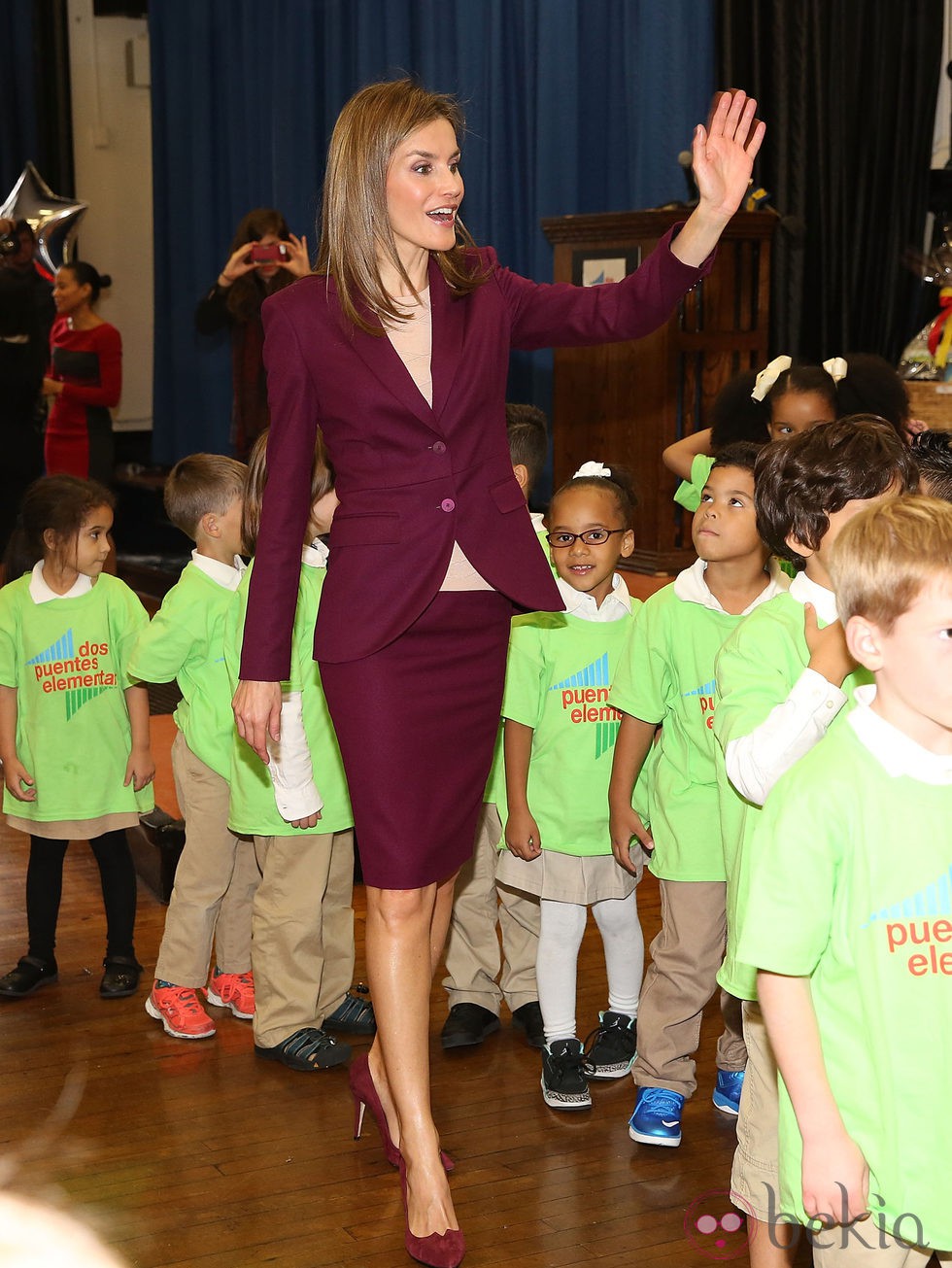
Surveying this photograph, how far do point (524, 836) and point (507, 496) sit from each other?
0.68m

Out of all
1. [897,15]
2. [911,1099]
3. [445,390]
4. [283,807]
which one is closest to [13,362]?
[897,15]

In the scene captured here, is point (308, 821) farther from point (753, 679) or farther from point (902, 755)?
point (902, 755)

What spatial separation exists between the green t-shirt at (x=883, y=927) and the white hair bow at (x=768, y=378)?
1687 mm

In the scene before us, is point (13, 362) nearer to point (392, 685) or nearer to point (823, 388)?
point (823, 388)

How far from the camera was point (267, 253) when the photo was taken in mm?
5344

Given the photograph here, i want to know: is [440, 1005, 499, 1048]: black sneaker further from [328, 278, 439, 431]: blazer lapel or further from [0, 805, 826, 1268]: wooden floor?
[328, 278, 439, 431]: blazer lapel

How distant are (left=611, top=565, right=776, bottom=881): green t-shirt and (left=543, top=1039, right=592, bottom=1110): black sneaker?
0.34 meters

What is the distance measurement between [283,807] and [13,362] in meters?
4.23

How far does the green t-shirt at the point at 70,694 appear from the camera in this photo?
114 inches

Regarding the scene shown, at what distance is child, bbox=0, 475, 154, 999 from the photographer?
2893 mm

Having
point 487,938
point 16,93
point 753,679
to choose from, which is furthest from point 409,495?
point 16,93

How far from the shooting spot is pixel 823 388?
2727 millimetres

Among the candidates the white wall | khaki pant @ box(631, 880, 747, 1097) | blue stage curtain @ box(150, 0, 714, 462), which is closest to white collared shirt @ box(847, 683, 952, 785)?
khaki pant @ box(631, 880, 747, 1097)

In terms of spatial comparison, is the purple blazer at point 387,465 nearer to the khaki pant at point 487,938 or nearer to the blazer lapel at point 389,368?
the blazer lapel at point 389,368
